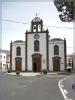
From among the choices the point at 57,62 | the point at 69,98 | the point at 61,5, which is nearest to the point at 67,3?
the point at 61,5

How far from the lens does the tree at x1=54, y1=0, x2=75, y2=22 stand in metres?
8.41

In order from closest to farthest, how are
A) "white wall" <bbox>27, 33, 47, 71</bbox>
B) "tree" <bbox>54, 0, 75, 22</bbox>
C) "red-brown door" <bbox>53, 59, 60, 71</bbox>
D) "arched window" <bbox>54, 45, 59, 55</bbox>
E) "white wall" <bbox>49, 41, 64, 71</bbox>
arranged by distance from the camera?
"tree" <bbox>54, 0, 75, 22</bbox>, "white wall" <bbox>49, 41, 64, 71</bbox>, "red-brown door" <bbox>53, 59, 60, 71</bbox>, "arched window" <bbox>54, 45, 59, 55</bbox>, "white wall" <bbox>27, 33, 47, 71</bbox>

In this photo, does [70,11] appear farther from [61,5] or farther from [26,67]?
[26,67]

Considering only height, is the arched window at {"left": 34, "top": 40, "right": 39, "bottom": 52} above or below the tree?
above

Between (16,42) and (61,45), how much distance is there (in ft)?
33.8

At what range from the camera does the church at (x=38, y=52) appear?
66.4 meters

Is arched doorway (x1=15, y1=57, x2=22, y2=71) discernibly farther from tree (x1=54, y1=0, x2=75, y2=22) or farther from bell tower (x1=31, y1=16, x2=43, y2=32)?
tree (x1=54, y1=0, x2=75, y2=22)

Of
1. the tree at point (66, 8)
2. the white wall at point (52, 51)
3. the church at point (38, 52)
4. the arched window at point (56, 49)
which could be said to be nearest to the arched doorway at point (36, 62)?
the church at point (38, 52)

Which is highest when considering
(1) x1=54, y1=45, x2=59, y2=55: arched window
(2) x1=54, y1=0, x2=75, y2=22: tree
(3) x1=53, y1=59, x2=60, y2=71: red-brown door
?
(1) x1=54, y1=45, x2=59, y2=55: arched window

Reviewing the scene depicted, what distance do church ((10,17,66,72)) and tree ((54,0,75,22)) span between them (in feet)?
186

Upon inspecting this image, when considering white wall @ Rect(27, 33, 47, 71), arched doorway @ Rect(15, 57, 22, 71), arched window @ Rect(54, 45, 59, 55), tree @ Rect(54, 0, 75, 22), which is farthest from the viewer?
arched doorway @ Rect(15, 57, 22, 71)

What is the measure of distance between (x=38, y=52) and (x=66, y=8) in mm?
58958

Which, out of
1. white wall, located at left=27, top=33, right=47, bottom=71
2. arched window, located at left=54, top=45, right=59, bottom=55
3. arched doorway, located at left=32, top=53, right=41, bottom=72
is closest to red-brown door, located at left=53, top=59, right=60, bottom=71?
arched window, located at left=54, top=45, right=59, bottom=55

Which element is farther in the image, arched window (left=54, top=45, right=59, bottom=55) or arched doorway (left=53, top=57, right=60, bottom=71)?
arched window (left=54, top=45, right=59, bottom=55)
